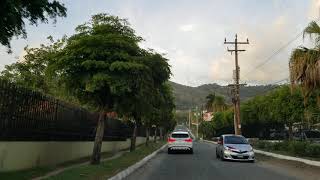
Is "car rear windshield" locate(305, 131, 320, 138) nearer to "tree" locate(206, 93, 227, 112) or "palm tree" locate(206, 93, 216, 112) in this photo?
"tree" locate(206, 93, 227, 112)

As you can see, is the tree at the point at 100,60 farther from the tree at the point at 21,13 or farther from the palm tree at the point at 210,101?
the palm tree at the point at 210,101

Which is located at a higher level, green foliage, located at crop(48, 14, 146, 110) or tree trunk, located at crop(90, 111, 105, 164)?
green foliage, located at crop(48, 14, 146, 110)

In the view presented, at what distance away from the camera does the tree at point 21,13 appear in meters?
10.3

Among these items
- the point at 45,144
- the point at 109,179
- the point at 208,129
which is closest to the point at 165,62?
the point at 45,144

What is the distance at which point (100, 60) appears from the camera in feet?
72.5

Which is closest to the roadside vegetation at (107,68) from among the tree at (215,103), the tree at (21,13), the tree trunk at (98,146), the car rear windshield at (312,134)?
the tree trunk at (98,146)

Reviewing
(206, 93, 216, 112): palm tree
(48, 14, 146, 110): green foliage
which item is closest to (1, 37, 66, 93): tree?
(48, 14, 146, 110): green foliage

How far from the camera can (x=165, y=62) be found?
2456cm

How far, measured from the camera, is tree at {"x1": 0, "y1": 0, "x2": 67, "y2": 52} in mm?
10320

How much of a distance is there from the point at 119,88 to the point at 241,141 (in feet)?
41.0

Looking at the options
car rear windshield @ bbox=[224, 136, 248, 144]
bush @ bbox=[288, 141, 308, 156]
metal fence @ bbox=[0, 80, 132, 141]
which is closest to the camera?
metal fence @ bbox=[0, 80, 132, 141]

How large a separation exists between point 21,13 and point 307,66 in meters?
16.7

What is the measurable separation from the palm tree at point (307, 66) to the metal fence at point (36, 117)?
35.4 ft

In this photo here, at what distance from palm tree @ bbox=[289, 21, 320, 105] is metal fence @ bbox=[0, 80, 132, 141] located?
10.8 m
